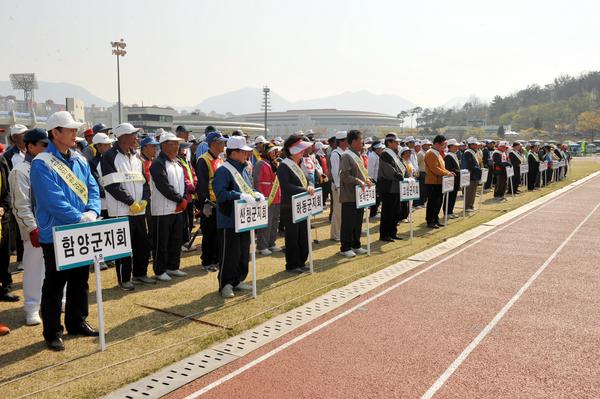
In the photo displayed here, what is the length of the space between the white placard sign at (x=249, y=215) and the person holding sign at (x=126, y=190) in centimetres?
156

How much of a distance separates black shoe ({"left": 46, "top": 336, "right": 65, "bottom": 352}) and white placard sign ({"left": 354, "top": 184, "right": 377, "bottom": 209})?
216 inches

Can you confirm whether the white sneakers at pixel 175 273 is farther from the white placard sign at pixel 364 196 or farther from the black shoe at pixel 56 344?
the white placard sign at pixel 364 196

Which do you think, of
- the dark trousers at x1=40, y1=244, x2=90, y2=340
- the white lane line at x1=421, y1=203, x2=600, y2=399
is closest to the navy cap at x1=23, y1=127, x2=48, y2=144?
the dark trousers at x1=40, y1=244, x2=90, y2=340

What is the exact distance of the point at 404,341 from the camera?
546cm

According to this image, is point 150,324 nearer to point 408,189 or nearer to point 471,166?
point 408,189

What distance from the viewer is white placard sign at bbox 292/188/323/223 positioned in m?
7.81

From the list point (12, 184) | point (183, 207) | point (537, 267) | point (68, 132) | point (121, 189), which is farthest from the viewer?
point (537, 267)

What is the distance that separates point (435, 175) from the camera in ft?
41.5

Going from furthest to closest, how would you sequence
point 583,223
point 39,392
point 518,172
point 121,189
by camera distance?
1. point 518,172
2. point 583,223
3. point 121,189
4. point 39,392

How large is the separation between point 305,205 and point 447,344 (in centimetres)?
340

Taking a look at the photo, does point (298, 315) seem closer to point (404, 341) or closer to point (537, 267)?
point (404, 341)

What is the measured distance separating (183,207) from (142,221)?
2.20 ft

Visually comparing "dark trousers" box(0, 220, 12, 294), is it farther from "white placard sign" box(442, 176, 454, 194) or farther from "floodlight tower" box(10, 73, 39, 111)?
"floodlight tower" box(10, 73, 39, 111)

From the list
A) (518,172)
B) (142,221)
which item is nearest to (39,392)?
(142,221)
